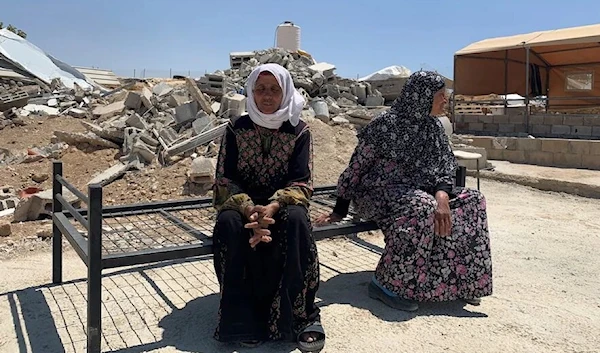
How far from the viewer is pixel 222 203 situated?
3.04 metres

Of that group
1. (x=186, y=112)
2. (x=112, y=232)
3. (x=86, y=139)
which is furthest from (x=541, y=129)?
(x=112, y=232)

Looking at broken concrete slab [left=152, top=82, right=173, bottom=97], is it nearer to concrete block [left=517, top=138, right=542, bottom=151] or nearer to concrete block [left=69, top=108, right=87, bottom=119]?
concrete block [left=69, top=108, right=87, bottom=119]

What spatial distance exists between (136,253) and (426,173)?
1.93m

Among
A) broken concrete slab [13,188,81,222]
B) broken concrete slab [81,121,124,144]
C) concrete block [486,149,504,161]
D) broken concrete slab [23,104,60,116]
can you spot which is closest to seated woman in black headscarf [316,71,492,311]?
broken concrete slab [13,188,81,222]

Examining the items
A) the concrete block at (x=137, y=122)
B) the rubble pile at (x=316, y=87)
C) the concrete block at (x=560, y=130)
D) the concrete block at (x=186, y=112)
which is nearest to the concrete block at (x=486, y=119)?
the concrete block at (x=560, y=130)

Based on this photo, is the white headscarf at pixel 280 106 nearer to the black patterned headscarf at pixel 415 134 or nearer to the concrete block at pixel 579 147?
the black patterned headscarf at pixel 415 134

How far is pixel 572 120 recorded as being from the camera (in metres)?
11.8

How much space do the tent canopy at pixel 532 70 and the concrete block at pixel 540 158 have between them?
3670mm

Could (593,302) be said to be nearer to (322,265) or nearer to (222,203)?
(322,265)

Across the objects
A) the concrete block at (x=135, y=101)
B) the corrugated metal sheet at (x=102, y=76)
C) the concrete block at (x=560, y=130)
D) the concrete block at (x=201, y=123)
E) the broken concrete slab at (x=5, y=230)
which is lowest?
the broken concrete slab at (x=5, y=230)

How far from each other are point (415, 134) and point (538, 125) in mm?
10100

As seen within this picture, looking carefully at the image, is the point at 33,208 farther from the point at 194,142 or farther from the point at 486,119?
the point at 486,119

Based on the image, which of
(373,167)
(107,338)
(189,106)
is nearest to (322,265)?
(373,167)

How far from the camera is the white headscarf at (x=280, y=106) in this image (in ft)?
9.91
